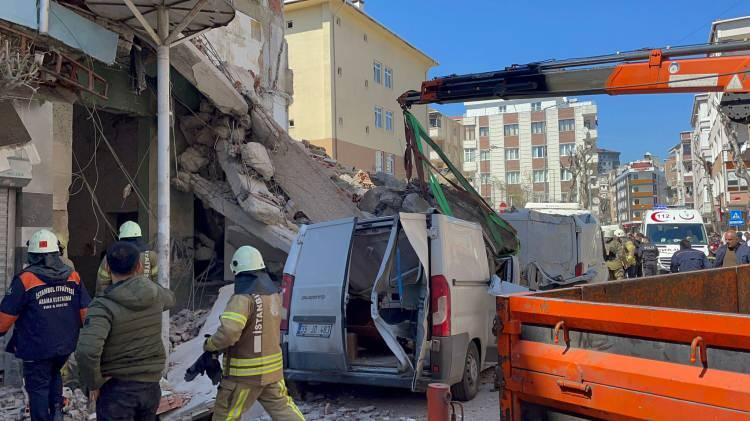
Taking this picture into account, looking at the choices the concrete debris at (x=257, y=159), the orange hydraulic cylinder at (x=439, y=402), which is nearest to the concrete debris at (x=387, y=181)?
the concrete debris at (x=257, y=159)

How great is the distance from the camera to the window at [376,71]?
36.5 m

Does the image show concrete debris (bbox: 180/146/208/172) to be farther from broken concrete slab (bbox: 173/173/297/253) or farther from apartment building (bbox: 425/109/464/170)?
apartment building (bbox: 425/109/464/170)

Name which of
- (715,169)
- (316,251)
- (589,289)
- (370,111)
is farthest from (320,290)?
(715,169)

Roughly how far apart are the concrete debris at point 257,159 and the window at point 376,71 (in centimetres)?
2707

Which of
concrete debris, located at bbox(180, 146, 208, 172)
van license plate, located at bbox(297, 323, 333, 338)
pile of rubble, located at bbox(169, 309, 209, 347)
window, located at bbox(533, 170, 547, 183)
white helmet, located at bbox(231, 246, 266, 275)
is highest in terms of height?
window, located at bbox(533, 170, 547, 183)

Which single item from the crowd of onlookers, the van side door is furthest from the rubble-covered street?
the crowd of onlookers

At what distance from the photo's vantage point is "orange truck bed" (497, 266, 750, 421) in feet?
8.03

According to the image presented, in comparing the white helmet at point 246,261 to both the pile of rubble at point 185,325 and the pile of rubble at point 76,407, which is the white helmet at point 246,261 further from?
the pile of rubble at point 185,325

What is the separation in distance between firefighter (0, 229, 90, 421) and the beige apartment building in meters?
27.1

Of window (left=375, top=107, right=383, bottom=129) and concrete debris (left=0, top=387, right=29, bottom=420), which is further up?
window (left=375, top=107, right=383, bottom=129)

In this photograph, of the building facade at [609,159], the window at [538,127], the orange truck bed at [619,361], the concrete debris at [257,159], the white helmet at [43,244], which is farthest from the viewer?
the building facade at [609,159]

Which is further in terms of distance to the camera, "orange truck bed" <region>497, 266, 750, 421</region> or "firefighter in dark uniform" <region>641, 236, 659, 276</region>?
"firefighter in dark uniform" <region>641, 236, 659, 276</region>

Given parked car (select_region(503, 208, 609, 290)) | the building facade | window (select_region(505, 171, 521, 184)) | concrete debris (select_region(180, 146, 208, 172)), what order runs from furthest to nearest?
→ the building facade
window (select_region(505, 171, 521, 184))
parked car (select_region(503, 208, 609, 290))
concrete debris (select_region(180, 146, 208, 172))

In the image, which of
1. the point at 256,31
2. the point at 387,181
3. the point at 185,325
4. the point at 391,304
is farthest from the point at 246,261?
the point at 256,31
